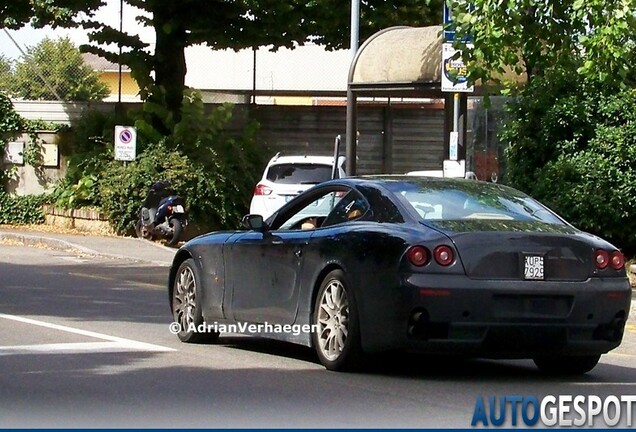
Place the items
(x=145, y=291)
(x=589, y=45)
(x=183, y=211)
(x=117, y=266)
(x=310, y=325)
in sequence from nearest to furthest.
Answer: (x=310, y=325)
(x=589, y=45)
(x=145, y=291)
(x=117, y=266)
(x=183, y=211)

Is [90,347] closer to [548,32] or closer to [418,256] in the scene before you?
[418,256]

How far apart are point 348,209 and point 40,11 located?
18.8 m

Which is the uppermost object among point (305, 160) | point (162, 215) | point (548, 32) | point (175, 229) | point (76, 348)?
point (548, 32)

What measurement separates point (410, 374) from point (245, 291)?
5.83 ft

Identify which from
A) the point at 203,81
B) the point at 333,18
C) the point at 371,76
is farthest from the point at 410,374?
the point at 203,81

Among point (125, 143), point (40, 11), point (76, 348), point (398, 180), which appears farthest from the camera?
point (40, 11)

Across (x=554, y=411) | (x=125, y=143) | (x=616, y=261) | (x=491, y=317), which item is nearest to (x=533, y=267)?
(x=491, y=317)

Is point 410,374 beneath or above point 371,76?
beneath

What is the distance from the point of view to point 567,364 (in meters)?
10.4

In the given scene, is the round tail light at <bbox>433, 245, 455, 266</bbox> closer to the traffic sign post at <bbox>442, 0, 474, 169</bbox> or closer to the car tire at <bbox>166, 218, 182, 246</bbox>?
the traffic sign post at <bbox>442, 0, 474, 169</bbox>

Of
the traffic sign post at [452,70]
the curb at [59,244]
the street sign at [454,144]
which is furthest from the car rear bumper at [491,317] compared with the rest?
the curb at [59,244]

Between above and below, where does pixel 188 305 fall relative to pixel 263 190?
below

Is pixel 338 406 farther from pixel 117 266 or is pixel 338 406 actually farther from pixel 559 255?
pixel 117 266

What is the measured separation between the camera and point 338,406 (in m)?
8.49
